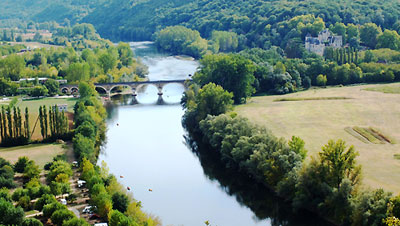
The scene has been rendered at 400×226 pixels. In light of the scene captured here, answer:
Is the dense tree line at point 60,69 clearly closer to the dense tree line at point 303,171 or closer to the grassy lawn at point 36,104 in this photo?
the grassy lawn at point 36,104

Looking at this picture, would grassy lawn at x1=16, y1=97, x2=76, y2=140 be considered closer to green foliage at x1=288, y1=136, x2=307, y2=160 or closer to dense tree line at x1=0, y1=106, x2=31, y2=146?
dense tree line at x1=0, y1=106, x2=31, y2=146

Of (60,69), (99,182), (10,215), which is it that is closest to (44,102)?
(60,69)

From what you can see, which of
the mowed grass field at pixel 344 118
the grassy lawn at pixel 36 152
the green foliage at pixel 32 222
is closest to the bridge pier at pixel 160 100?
the mowed grass field at pixel 344 118

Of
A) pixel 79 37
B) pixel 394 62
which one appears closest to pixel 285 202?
pixel 394 62

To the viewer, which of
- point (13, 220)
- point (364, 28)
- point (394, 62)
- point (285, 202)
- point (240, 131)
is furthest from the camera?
point (364, 28)

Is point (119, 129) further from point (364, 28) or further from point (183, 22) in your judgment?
point (183, 22)

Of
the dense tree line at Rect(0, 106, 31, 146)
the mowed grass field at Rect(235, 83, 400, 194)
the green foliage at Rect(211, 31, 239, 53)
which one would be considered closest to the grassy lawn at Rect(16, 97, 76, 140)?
the dense tree line at Rect(0, 106, 31, 146)

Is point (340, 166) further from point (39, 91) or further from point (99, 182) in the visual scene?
point (39, 91)
